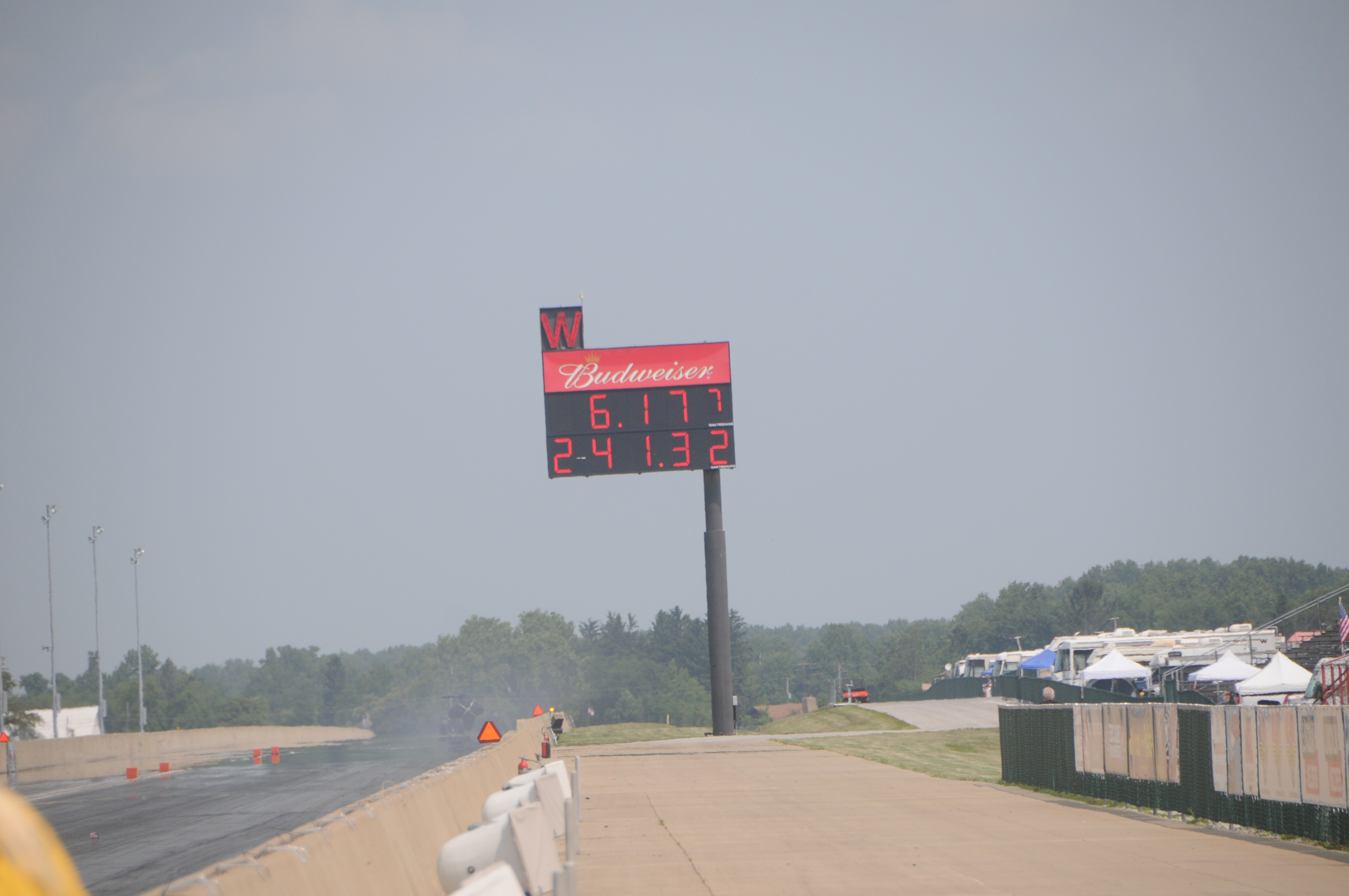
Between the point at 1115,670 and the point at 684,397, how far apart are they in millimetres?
19851

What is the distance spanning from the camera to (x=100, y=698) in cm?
8062

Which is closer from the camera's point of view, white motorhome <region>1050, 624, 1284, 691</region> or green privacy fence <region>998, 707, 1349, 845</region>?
green privacy fence <region>998, 707, 1349, 845</region>

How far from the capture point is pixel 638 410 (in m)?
39.3

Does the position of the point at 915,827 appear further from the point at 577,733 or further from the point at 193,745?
the point at 193,745

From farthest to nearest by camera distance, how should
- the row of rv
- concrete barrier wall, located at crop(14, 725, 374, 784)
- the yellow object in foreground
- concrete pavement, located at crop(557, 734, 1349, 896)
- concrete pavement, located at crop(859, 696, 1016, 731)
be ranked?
the row of rv
concrete pavement, located at crop(859, 696, 1016, 731)
concrete barrier wall, located at crop(14, 725, 374, 784)
concrete pavement, located at crop(557, 734, 1349, 896)
the yellow object in foreground

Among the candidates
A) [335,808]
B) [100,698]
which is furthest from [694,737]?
[100,698]

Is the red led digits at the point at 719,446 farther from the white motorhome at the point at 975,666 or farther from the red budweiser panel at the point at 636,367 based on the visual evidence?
the white motorhome at the point at 975,666

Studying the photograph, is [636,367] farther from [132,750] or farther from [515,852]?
[515,852]

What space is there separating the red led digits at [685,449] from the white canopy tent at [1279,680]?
17.6m

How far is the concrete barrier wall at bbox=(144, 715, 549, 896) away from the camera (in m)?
6.40

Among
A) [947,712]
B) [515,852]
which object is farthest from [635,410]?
[515,852]

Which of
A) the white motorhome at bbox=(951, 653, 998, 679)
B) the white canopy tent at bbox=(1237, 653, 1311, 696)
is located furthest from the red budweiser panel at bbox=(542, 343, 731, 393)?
the white motorhome at bbox=(951, 653, 998, 679)

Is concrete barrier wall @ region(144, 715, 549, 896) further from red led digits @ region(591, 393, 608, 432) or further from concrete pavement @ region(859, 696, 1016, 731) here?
concrete pavement @ region(859, 696, 1016, 731)

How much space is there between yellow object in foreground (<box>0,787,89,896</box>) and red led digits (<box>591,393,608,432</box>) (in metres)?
37.1
